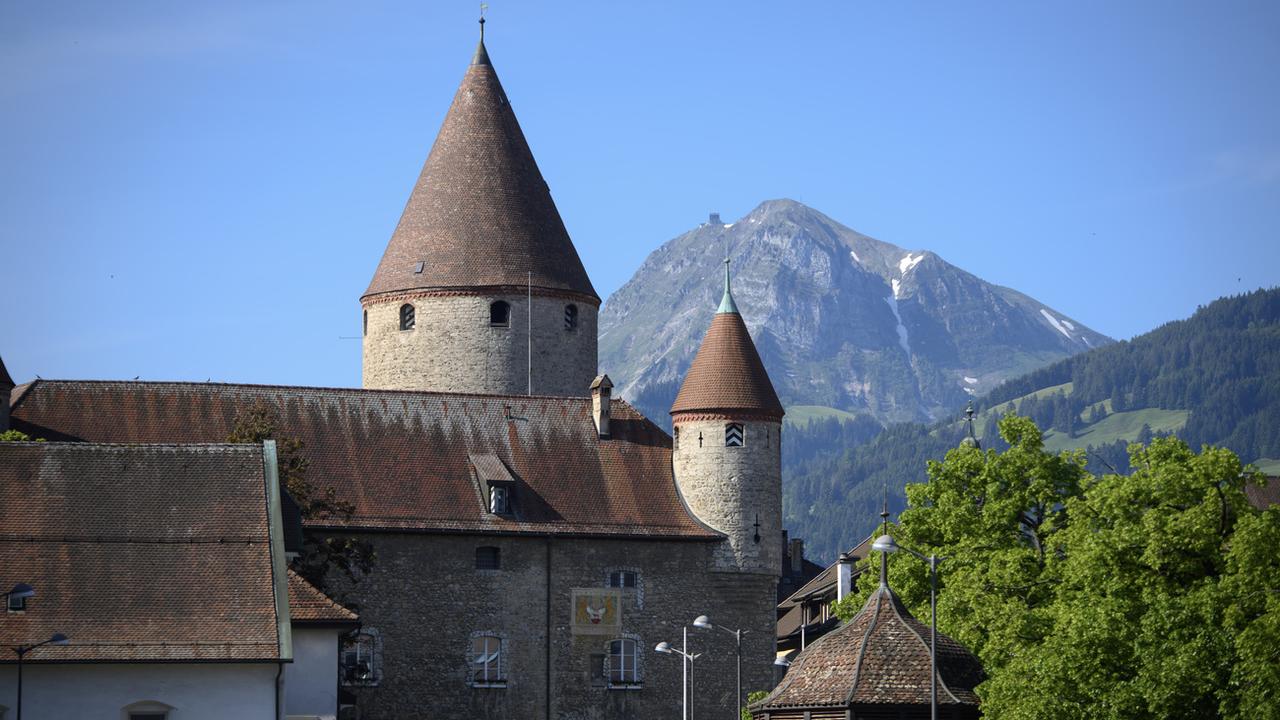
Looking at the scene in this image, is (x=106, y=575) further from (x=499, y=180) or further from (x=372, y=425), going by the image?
(x=499, y=180)

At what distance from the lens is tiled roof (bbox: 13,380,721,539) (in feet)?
210

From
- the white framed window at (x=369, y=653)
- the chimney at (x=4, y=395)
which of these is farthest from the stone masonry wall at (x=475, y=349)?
the chimney at (x=4, y=395)

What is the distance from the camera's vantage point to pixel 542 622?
64.8 metres

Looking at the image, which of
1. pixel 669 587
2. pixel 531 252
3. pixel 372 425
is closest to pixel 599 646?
pixel 669 587

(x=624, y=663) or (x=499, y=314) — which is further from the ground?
(x=499, y=314)

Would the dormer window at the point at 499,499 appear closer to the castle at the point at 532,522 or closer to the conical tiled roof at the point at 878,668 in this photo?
the castle at the point at 532,522

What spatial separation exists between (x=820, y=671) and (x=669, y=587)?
24.7 metres

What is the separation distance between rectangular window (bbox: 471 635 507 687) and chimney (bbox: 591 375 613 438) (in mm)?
7778

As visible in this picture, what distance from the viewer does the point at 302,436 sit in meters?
65.6

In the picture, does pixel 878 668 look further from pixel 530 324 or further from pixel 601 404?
pixel 530 324

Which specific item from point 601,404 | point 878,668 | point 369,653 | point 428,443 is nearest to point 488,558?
point 428,443

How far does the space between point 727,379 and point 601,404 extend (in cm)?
371

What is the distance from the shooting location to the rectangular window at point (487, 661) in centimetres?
6391

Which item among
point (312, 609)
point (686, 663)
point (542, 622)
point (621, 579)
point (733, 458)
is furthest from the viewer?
point (733, 458)
